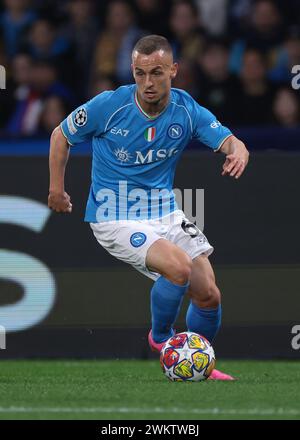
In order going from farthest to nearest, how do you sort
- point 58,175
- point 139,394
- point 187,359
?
point 58,175 < point 187,359 < point 139,394

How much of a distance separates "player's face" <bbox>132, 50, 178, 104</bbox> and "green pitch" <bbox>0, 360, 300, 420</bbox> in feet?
5.81

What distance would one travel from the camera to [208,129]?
7.64 meters

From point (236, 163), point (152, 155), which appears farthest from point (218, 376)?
point (152, 155)

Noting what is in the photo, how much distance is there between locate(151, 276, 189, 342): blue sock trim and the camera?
24.0 feet

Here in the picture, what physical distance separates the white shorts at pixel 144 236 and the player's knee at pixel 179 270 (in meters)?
0.21

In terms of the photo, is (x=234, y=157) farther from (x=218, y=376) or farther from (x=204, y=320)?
(x=218, y=376)

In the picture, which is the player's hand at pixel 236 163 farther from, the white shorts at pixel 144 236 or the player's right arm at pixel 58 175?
the player's right arm at pixel 58 175

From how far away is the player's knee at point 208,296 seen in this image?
298 inches

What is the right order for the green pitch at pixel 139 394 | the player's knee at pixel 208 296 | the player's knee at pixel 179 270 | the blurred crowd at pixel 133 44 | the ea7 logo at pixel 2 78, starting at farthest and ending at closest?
the ea7 logo at pixel 2 78, the blurred crowd at pixel 133 44, the player's knee at pixel 208 296, the player's knee at pixel 179 270, the green pitch at pixel 139 394

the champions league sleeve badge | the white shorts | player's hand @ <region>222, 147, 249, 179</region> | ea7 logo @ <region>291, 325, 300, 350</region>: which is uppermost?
the champions league sleeve badge

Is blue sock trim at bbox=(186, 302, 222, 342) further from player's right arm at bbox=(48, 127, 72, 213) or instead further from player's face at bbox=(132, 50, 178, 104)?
player's face at bbox=(132, 50, 178, 104)

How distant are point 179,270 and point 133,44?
4.31 meters

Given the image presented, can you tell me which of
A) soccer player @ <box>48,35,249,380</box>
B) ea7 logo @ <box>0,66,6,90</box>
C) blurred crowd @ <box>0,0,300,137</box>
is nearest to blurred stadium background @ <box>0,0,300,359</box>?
blurred crowd @ <box>0,0,300,137</box>

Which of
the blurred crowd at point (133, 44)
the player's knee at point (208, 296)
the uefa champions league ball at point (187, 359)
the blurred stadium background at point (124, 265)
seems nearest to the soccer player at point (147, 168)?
the player's knee at point (208, 296)
